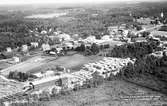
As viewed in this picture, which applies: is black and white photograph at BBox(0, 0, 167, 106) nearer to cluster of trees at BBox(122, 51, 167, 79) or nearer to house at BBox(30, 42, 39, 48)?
cluster of trees at BBox(122, 51, 167, 79)

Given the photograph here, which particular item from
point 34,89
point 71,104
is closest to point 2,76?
point 34,89

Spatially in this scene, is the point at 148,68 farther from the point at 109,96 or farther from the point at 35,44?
the point at 35,44

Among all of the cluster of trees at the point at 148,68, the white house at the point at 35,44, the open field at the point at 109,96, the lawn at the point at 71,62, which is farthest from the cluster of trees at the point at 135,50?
the white house at the point at 35,44

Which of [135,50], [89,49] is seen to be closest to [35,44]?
[89,49]

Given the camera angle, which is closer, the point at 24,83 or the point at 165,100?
the point at 165,100

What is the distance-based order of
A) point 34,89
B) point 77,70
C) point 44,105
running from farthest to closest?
point 77,70 → point 34,89 → point 44,105

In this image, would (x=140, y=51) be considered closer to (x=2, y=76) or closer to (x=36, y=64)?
(x=36, y=64)

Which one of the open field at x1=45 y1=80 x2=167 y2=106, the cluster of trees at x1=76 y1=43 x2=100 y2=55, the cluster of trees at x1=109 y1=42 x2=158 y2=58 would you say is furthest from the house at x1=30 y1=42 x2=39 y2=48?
the open field at x1=45 y1=80 x2=167 y2=106

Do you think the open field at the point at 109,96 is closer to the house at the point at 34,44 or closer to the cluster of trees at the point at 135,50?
the cluster of trees at the point at 135,50
